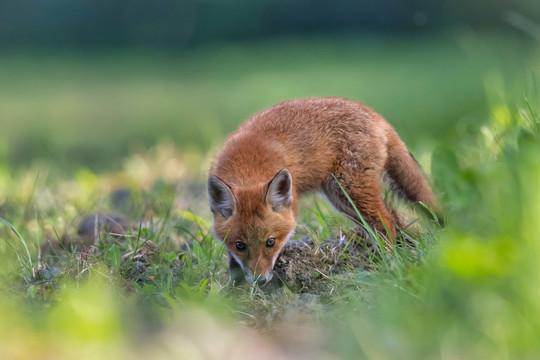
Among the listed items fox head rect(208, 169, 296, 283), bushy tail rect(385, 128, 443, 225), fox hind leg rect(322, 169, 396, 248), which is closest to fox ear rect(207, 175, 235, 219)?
fox head rect(208, 169, 296, 283)

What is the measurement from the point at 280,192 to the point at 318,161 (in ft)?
2.07

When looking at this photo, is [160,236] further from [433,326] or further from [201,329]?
[433,326]

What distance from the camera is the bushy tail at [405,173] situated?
4996mm

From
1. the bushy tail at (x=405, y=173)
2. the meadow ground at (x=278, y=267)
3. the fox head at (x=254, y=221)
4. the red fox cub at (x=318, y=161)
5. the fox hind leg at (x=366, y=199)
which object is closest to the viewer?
the meadow ground at (x=278, y=267)

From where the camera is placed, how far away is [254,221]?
4285mm

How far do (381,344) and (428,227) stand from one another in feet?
6.32

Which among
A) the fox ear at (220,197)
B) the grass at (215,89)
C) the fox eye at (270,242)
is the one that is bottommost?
the grass at (215,89)

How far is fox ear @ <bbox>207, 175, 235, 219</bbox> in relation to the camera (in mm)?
4281

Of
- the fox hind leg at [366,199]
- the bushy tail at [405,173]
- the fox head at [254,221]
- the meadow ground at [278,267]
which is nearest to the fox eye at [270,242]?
the fox head at [254,221]

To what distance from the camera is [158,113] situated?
42.2 feet

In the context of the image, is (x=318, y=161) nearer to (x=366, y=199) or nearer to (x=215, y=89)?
(x=366, y=199)

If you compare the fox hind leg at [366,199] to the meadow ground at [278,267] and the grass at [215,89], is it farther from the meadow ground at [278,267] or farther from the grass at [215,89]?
the grass at [215,89]

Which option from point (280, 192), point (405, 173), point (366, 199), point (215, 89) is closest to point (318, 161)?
point (366, 199)

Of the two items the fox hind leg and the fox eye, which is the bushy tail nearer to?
the fox hind leg
